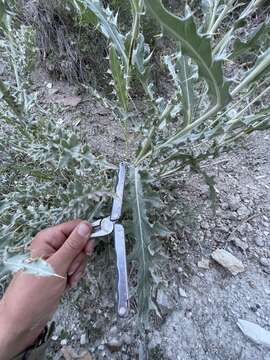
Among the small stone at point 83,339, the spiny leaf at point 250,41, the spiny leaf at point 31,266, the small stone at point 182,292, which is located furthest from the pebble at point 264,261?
the spiny leaf at point 31,266

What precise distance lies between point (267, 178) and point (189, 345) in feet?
2.44

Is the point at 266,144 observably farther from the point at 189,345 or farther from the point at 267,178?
the point at 189,345

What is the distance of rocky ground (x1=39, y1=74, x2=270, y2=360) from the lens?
1.11 meters

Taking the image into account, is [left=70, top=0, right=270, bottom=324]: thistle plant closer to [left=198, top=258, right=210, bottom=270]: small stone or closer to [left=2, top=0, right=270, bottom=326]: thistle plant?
[left=2, top=0, right=270, bottom=326]: thistle plant

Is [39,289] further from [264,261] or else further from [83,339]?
[264,261]

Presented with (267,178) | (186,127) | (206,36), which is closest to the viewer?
(206,36)

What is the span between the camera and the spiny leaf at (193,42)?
0.55 metres

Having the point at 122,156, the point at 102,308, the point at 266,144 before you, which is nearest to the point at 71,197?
the point at 102,308

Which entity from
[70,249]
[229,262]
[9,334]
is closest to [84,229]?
[70,249]

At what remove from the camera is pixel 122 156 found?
151 centimetres

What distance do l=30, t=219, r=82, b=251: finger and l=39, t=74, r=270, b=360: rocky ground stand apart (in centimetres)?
19

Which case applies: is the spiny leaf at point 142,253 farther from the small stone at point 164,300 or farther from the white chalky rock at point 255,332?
the white chalky rock at point 255,332

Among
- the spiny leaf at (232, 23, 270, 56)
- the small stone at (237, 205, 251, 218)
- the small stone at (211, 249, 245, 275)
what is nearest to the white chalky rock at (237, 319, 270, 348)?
the small stone at (211, 249, 245, 275)

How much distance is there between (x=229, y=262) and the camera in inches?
48.9
